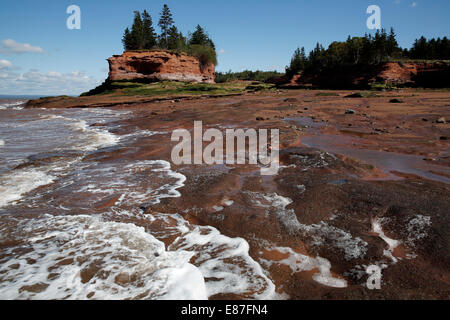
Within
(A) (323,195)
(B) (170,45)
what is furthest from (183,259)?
(B) (170,45)

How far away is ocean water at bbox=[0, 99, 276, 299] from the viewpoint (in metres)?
2.33

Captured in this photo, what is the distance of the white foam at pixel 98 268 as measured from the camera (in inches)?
89.4

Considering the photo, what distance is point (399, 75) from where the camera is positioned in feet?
116

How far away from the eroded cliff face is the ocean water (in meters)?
37.3

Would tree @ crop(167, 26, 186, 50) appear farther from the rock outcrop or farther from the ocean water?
the ocean water

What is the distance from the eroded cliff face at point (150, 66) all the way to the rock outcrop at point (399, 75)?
79.6 ft

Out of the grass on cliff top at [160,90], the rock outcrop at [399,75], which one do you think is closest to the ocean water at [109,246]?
the grass on cliff top at [160,90]

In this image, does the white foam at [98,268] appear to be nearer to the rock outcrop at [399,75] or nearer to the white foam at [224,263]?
the white foam at [224,263]

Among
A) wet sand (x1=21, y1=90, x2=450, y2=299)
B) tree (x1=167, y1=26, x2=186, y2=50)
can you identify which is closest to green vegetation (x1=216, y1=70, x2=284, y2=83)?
tree (x1=167, y1=26, x2=186, y2=50)

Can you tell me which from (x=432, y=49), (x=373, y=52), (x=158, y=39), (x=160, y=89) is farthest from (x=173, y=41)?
(x=432, y=49)

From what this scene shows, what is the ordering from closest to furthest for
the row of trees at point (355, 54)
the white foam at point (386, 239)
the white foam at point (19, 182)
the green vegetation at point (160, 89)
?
1. the white foam at point (386, 239)
2. the white foam at point (19, 182)
3. the green vegetation at point (160, 89)
4. the row of trees at point (355, 54)

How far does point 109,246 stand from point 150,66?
41.5m

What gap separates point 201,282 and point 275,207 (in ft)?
5.68

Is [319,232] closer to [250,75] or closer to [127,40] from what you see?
[127,40]
